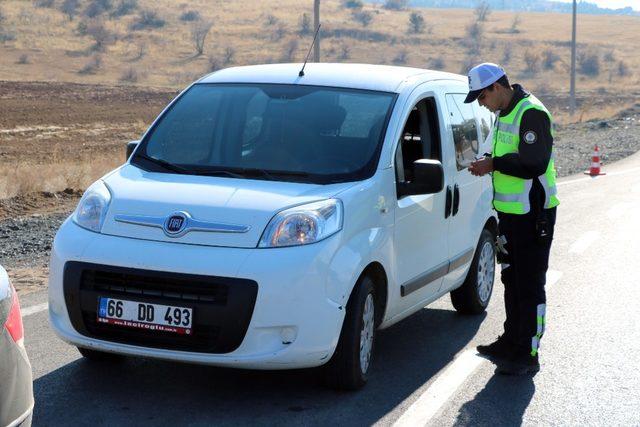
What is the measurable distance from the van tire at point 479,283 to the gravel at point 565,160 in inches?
154

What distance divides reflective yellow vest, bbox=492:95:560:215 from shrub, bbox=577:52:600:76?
80.2 m

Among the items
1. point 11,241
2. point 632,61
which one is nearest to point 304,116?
point 11,241

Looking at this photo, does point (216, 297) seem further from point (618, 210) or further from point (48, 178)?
point (48, 178)

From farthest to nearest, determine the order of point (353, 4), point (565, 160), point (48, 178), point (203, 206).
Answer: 1. point (353, 4)
2. point (565, 160)
3. point (48, 178)
4. point (203, 206)

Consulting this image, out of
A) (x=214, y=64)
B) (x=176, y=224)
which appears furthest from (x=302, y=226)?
(x=214, y=64)

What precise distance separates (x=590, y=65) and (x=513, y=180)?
268ft

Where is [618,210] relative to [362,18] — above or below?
above

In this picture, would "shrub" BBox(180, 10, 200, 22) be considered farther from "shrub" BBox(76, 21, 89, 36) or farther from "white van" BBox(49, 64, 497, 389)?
"white van" BBox(49, 64, 497, 389)

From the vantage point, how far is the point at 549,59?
282 feet

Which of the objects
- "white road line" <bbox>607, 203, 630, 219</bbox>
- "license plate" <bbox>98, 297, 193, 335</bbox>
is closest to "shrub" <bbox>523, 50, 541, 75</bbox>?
"white road line" <bbox>607, 203, 630, 219</bbox>

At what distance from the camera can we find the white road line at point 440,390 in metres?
5.91

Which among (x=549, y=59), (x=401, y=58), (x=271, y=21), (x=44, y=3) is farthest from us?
(x=271, y=21)

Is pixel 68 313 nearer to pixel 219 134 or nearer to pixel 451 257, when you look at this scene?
pixel 219 134

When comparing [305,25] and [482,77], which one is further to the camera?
[305,25]
